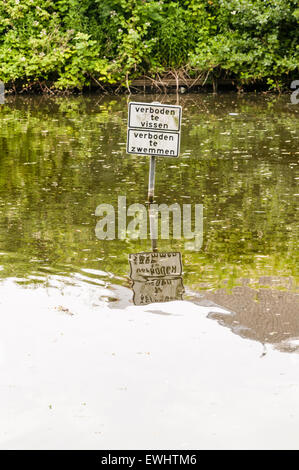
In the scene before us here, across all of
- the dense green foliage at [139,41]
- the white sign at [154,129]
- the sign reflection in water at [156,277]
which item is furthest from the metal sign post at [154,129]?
the dense green foliage at [139,41]

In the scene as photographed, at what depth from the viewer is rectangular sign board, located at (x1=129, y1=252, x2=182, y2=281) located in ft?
22.0

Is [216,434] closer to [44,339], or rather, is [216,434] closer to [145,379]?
[145,379]

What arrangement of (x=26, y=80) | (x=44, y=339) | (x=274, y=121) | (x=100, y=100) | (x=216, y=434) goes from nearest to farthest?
(x=216, y=434)
(x=44, y=339)
(x=274, y=121)
(x=100, y=100)
(x=26, y=80)

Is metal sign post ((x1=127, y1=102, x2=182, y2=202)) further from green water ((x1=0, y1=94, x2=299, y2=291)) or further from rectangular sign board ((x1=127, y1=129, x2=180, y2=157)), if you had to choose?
green water ((x1=0, y1=94, x2=299, y2=291))

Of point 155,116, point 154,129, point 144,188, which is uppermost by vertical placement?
point 155,116

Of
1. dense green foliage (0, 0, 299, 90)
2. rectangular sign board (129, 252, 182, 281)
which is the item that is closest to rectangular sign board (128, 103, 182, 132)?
rectangular sign board (129, 252, 182, 281)

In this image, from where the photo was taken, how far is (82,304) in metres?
5.96

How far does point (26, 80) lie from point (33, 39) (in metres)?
1.35

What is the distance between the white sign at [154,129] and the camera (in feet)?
27.1

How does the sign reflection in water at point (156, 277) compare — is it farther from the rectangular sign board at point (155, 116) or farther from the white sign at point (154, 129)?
the rectangular sign board at point (155, 116)

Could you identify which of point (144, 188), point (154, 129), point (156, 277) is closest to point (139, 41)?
point (144, 188)

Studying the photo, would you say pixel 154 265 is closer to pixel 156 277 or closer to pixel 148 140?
pixel 156 277

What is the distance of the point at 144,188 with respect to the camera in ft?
32.4

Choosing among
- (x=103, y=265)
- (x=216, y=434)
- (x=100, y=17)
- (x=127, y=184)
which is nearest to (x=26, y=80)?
(x=100, y=17)
